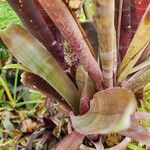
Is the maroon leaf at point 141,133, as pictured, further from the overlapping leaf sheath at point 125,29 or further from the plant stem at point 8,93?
the plant stem at point 8,93

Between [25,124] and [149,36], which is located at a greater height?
[149,36]

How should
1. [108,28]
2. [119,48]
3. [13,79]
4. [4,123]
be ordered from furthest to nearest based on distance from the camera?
[13,79] < [4,123] < [119,48] < [108,28]

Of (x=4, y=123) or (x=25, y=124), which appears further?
(x=4, y=123)

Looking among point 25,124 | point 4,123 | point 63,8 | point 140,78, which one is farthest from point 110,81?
point 4,123

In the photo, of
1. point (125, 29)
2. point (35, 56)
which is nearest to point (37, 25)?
point (35, 56)

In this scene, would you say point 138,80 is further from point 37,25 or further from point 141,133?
point 37,25

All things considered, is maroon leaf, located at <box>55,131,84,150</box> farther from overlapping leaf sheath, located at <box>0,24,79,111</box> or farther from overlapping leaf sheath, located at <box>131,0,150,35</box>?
overlapping leaf sheath, located at <box>131,0,150,35</box>

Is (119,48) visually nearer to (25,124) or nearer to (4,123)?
(25,124)

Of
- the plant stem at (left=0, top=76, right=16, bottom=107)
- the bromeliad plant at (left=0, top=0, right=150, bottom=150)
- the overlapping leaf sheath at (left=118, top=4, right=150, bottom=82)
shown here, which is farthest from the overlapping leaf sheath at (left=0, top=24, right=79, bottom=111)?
the plant stem at (left=0, top=76, right=16, bottom=107)
